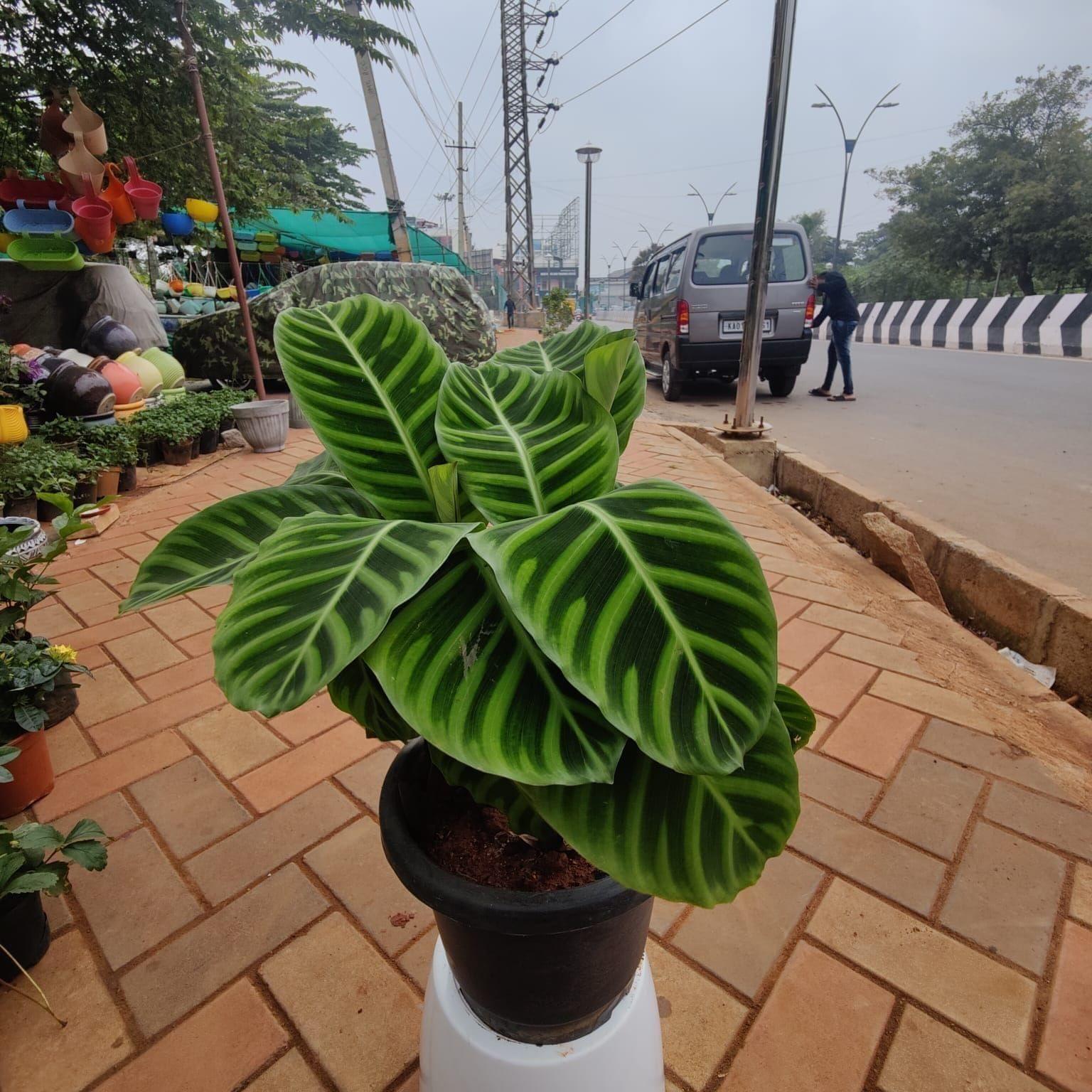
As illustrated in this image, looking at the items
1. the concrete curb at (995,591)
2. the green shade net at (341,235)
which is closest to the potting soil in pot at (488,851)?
the concrete curb at (995,591)

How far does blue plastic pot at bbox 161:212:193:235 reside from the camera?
19.1ft

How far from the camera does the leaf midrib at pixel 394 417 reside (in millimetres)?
695

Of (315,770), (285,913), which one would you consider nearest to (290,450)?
(315,770)

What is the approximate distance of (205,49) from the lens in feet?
16.8

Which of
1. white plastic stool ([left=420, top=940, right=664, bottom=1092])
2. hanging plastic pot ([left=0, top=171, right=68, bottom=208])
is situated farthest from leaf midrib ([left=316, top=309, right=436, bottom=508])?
hanging plastic pot ([left=0, top=171, right=68, bottom=208])

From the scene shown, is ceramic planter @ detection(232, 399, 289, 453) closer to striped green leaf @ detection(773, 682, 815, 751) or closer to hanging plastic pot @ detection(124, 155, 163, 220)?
hanging plastic pot @ detection(124, 155, 163, 220)

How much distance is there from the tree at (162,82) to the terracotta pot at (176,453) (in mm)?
2526

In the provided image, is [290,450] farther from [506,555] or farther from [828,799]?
[506,555]

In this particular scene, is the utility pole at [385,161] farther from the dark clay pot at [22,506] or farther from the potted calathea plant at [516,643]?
the potted calathea plant at [516,643]

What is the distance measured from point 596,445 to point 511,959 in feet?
1.67

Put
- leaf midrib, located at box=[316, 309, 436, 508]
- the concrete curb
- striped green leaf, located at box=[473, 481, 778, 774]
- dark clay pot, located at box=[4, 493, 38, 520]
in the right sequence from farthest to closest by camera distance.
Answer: dark clay pot, located at box=[4, 493, 38, 520] → the concrete curb → leaf midrib, located at box=[316, 309, 436, 508] → striped green leaf, located at box=[473, 481, 778, 774]

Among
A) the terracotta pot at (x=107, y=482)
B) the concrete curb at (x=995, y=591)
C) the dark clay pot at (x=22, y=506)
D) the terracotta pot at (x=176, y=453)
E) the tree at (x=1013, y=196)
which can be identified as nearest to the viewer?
the concrete curb at (x=995, y=591)

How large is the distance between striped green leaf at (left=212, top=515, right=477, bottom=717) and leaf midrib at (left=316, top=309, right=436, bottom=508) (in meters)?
0.14

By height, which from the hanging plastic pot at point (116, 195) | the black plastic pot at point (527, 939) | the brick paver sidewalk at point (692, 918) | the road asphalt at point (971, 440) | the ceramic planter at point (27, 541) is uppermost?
the hanging plastic pot at point (116, 195)
